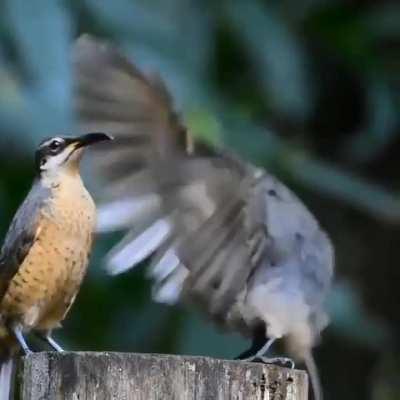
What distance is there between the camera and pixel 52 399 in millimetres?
3020

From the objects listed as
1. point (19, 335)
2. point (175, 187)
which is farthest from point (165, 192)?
point (19, 335)

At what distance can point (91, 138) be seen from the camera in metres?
3.90

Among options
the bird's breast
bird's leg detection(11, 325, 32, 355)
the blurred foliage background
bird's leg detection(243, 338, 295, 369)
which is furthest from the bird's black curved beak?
bird's leg detection(243, 338, 295, 369)


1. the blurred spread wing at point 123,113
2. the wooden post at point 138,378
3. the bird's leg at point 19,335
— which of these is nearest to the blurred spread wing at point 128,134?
the blurred spread wing at point 123,113

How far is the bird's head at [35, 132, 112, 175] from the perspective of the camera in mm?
4000

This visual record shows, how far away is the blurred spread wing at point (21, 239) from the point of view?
4031 millimetres

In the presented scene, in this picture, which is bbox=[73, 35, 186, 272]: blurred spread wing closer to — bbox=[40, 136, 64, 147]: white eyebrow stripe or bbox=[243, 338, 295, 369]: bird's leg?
bbox=[40, 136, 64, 147]: white eyebrow stripe

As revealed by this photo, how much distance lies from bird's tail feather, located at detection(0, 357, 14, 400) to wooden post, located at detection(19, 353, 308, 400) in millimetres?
824

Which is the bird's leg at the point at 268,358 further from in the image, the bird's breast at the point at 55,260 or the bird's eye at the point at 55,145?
the bird's eye at the point at 55,145

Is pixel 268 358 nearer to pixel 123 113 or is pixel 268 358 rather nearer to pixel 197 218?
pixel 197 218

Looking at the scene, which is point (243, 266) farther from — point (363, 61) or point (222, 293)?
point (363, 61)

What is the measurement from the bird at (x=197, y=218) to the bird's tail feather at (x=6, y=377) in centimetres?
33

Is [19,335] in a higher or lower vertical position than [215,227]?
lower

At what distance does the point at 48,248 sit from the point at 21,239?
0.20 ft
